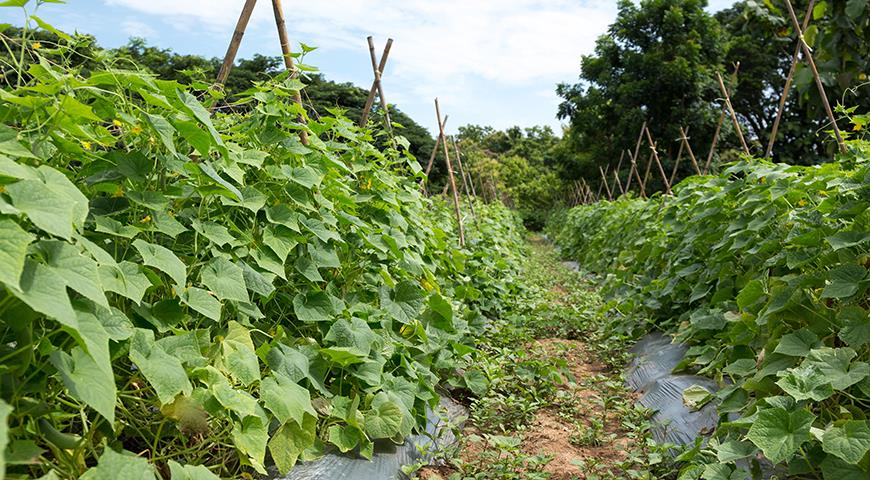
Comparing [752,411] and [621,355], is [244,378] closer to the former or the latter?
[752,411]

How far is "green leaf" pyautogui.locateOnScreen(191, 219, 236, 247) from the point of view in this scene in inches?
80.6

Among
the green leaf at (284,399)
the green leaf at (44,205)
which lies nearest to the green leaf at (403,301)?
the green leaf at (284,399)

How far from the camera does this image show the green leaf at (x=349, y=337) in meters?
2.49

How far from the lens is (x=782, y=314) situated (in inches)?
107

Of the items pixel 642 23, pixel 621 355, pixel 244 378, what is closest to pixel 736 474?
pixel 244 378

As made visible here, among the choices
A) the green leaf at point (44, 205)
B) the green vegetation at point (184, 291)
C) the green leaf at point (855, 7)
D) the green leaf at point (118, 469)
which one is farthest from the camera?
the green leaf at point (855, 7)

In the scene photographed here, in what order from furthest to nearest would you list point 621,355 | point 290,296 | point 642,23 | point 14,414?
point 642,23, point 621,355, point 290,296, point 14,414

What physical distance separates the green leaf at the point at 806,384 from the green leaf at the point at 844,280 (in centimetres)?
34

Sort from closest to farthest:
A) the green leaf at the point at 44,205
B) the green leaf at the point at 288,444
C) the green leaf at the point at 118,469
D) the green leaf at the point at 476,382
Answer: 1. the green leaf at the point at 44,205
2. the green leaf at the point at 118,469
3. the green leaf at the point at 288,444
4. the green leaf at the point at 476,382

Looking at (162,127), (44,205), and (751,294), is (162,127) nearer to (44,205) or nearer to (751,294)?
(44,205)

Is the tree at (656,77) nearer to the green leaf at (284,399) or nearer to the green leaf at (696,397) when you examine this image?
the green leaf at (696,397)

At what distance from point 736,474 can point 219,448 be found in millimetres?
1722

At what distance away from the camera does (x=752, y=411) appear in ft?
8.08

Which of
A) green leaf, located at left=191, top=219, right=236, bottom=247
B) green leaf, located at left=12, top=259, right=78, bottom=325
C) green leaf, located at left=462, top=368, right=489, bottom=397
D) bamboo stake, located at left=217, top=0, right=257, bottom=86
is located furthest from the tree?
green leaf, located at left=12, top=259, right=78, bottom=325
